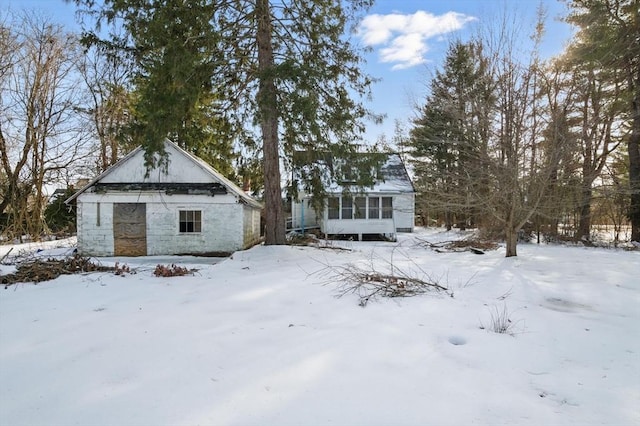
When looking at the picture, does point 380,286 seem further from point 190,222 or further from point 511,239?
point 190,222

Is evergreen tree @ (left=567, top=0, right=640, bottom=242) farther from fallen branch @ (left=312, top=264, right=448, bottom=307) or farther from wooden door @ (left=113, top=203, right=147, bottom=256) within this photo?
wooden door @ (left=113, top=203, right=147, bottom=256)

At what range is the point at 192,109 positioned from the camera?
1012cm

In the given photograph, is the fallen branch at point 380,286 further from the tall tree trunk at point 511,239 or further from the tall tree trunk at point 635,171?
the tall tree trunk at point 635,171

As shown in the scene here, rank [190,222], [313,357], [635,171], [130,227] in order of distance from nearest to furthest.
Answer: [313,357], [130,227], [190,222], [635,171]

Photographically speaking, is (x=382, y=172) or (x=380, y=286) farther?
(x=382, y=172)

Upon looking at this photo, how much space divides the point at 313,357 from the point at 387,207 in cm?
1704

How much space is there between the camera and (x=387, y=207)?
64.7 feet

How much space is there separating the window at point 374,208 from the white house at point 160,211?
8.30 m

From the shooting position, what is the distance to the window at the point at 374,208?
65.0 feet

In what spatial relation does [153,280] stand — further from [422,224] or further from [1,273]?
[422,224]

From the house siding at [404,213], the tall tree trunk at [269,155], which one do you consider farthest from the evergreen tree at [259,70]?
the house siding at [404,213]

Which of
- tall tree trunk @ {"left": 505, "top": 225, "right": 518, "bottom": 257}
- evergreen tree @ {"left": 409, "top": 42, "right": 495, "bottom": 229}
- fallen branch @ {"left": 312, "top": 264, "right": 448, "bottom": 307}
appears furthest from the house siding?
fallen branch @ {"left": 312, "top": 264, "right": 448, "bottom": 307}

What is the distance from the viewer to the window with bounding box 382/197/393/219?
19766 millimetres

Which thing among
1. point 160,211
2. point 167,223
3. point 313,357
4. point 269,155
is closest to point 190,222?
point 167,223
